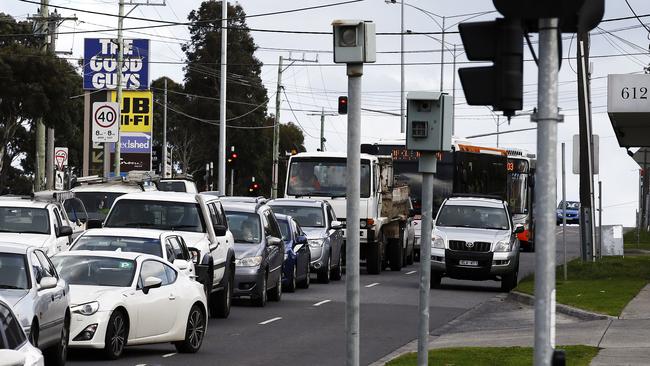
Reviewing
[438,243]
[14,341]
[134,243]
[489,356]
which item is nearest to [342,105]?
[438,243]

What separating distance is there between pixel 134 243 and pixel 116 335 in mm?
3878

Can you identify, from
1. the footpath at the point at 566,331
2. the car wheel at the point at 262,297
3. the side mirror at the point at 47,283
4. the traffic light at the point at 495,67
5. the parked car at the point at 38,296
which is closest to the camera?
the traffic light at the point at 495,67

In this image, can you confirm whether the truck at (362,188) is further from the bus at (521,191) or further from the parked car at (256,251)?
the bus at (521,191)

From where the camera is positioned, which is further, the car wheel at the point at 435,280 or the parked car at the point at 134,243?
the car wheel at the point at 435,280

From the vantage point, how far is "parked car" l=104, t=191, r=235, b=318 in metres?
24.3

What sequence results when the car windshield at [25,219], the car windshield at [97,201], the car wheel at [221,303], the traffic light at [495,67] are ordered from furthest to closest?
the car windshield at [97,201] < the car windshield at [25,219] < the car wheel at [221,303] < the traffic light at [495,67]

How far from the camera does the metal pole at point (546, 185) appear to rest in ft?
26.6

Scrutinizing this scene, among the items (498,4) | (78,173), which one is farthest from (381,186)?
(78,173)

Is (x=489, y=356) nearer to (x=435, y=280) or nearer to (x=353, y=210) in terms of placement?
(x=353, y=210)

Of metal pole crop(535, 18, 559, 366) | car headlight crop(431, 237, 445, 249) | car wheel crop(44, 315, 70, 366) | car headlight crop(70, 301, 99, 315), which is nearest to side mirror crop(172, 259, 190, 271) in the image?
car headlight crop(70, 301, 99, 315)

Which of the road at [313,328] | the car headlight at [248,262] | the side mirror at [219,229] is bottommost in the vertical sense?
the road at [313,328]

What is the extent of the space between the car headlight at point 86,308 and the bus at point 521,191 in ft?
128

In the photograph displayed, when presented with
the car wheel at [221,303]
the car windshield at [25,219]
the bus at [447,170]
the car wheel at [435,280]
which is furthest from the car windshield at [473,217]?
the car windshield at [25,219]

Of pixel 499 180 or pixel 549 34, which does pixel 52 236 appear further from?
pixel 499 180
